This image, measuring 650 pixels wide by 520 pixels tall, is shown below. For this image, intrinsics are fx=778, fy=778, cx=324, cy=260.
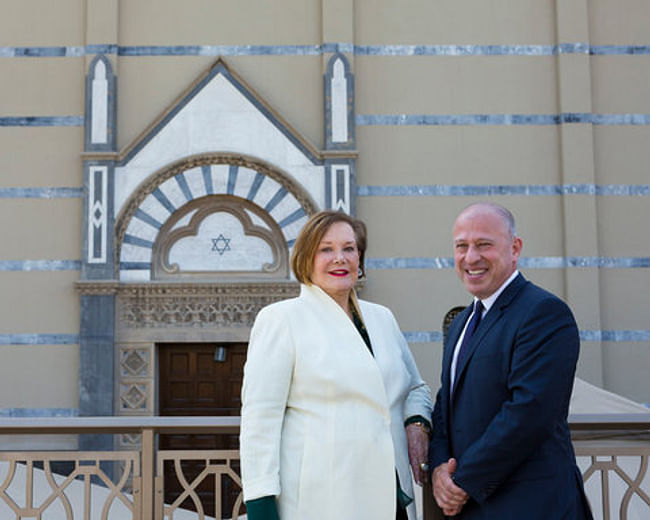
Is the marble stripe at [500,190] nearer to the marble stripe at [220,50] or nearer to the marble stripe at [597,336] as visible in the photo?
the marble stripe at [597,336]

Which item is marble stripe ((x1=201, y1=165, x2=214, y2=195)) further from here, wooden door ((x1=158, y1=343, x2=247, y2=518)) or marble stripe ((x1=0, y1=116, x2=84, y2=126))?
wooden door ((x1=158, y1=343, x2=247, y2=518))

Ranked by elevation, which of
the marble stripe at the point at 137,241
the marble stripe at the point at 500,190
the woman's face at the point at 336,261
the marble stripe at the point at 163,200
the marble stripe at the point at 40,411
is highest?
the marble stripe at the point at 500,190

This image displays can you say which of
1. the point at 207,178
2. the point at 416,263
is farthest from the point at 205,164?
the point at 416,263

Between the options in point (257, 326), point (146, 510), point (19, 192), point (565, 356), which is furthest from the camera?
point (19, 192)

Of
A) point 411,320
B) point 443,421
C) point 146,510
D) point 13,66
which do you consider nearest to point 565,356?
point 443,421

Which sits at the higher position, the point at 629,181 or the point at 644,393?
the point at 629,181

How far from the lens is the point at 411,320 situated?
9055 millimetres

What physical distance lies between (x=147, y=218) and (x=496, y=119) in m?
4.27

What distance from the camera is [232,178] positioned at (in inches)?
355

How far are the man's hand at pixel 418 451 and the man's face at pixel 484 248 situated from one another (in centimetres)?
46

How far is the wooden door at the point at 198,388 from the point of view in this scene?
887cm

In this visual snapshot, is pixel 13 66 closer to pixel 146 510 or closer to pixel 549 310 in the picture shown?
pixel 146 510

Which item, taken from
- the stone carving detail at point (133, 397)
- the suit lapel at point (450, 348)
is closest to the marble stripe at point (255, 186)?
the stone carving detail at point (133, 397)

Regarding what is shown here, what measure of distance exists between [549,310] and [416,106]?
7487 mm
